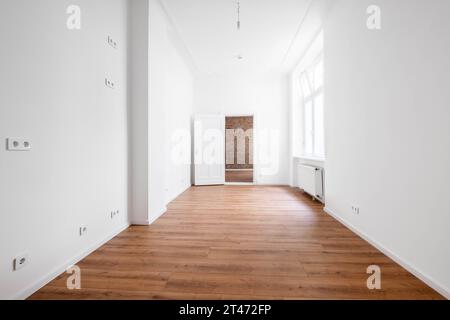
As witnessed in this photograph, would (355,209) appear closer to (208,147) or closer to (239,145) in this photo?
(208,147)

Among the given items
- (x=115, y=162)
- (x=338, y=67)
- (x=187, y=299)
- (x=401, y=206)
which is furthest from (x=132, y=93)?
(x=401, y=206)

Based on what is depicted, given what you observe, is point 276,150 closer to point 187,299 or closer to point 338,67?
point 338,67

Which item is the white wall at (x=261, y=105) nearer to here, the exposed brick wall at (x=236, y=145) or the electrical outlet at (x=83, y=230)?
the exposed brick wall at (x=236, y=145)

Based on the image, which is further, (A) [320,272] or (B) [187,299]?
(A) [320,272]

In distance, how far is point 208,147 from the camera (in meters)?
6.98

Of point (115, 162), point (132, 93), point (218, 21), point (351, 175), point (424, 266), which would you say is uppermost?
point (218, 21)

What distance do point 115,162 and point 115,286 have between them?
1506 millimetres

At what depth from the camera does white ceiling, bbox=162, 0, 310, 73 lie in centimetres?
363

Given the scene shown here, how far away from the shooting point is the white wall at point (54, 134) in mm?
1506

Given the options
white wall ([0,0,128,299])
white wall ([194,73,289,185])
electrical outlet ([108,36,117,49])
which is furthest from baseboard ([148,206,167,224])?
white wall ([194,73,289,185])

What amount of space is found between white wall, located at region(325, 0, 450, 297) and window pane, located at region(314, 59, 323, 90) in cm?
181

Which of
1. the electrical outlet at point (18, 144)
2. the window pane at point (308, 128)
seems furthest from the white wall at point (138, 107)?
the window pane at point (308, 128)

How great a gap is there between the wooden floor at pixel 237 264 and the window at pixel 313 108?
7.88 feet
